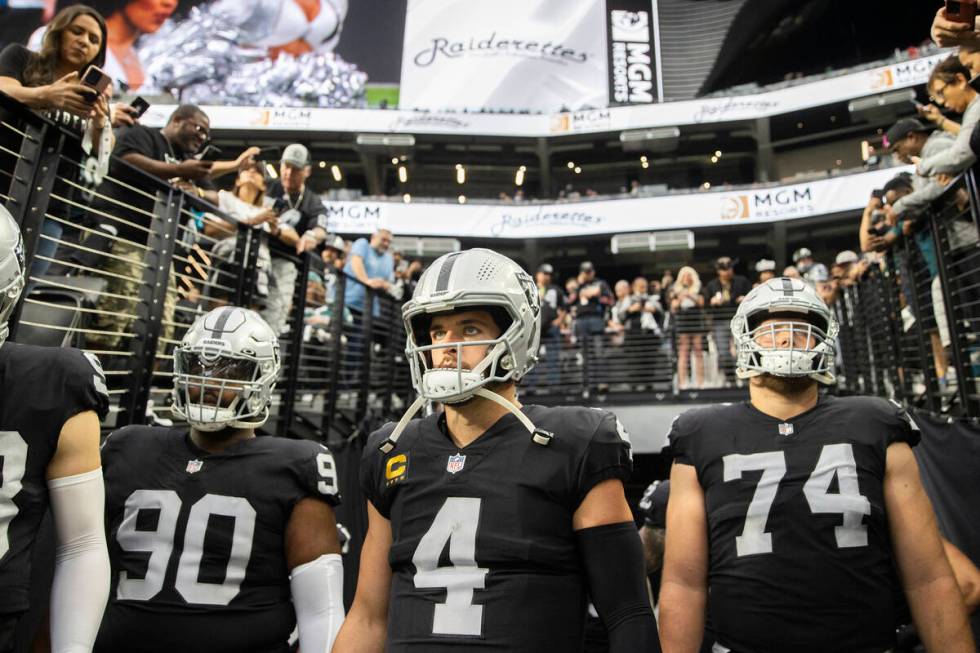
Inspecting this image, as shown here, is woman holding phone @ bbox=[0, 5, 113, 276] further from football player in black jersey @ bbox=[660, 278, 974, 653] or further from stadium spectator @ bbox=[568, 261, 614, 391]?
stadium spectator @ bbox=[568, 261, 614, 391]

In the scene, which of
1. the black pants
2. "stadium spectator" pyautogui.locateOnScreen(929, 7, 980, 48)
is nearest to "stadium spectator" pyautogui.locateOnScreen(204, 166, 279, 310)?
the black pants

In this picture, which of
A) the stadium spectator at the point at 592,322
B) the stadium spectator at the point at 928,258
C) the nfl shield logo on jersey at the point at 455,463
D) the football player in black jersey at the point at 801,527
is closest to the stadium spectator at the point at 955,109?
the stadium spectator at the point at 928,258

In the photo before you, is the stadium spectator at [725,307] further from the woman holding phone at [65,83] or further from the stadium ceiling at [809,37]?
the stadium ceiling at [809,37]

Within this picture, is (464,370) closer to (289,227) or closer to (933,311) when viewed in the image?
(289,227)

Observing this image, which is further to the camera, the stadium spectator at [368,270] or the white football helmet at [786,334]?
the stadium spectator at [368,270]

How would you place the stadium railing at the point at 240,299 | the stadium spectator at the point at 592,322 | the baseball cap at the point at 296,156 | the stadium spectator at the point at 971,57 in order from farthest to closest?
the stadium spectator at the point at 592,322
the baseball cap at the point at 296,156
the stadium spectator at the point at 971,57
the stadium railing at the point at 240,299

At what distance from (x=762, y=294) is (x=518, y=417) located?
1370 millimetres

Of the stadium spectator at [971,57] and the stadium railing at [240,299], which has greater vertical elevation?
the stadium spectator at [971,57]

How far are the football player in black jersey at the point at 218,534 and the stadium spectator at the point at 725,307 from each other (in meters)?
7.98

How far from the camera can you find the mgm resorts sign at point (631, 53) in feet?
79.5

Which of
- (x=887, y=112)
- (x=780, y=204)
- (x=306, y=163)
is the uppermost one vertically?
(x=887, y=112)

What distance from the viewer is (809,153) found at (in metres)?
23.1

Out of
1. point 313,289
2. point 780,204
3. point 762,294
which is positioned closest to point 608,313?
point 313,289

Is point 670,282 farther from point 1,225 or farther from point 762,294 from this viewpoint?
point 1,225
